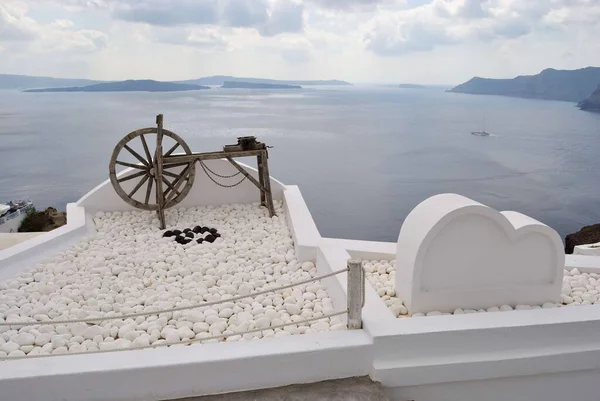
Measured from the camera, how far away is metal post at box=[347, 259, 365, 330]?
3.29 metres

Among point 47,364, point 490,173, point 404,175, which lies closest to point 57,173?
point 404,175

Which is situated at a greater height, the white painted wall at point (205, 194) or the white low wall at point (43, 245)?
the white painted wall at point (205, 194)

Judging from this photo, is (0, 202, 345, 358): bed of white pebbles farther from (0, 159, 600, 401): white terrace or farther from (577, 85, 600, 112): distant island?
(577, 85, 600, 112): distant island

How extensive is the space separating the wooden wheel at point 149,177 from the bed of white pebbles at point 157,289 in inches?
14.4

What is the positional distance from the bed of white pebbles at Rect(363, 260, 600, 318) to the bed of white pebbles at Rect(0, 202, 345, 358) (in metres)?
0.47

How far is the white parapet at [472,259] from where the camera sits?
3791 millimetres

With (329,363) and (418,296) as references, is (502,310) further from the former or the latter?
(329,363)

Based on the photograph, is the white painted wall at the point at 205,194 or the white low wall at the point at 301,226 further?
the white painted wall at the point at 205,194

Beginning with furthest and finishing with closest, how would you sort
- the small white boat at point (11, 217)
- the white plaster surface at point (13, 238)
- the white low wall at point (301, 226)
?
the small white boat at point (11, 217)
the white plaster surface at point (13, 238)
the white low wall at point (301, 226)

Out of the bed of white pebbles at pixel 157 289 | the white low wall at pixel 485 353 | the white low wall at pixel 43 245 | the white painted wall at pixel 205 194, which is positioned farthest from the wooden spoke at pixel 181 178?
the white low wall at pixel 485 353

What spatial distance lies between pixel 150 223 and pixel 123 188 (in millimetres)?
826

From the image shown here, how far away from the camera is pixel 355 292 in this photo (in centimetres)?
333

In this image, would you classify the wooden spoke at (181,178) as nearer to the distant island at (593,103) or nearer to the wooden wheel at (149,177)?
the wooden wheel at (149,177)

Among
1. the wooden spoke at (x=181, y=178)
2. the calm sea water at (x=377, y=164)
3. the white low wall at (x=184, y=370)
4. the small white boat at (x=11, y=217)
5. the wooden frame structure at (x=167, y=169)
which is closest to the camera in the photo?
the white low wall at (x=184, y=370)
